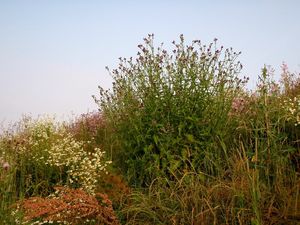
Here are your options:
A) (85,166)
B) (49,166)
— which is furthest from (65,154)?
(49,166)

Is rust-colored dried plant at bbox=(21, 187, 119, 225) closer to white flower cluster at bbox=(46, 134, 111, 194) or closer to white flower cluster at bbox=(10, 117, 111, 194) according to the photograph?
white flower cluster at bbox=(10, 117, 111, 194)

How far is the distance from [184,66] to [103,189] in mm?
2075

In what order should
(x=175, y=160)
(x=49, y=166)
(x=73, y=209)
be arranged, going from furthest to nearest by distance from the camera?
1. (x=49, y=166)
2. (x=175, y=160)
3. (x=73, y=209)

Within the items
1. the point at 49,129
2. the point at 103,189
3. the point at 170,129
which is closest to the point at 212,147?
the point at 170,129

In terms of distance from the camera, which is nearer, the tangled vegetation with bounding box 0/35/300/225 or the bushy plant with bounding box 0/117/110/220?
the tangled vegetation with bounding box 0/35/300/225

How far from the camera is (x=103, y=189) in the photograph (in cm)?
559

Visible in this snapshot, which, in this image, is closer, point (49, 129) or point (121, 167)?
point (121, 167)

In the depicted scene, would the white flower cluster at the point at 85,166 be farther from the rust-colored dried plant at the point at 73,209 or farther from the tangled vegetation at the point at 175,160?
the rust-colored dried plant at the point at 73,209

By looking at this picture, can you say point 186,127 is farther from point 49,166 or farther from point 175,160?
point 49,166

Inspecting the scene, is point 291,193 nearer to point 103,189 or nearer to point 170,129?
point 170,129

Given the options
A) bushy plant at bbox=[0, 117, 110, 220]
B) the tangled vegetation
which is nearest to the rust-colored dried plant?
the tangled vegetation

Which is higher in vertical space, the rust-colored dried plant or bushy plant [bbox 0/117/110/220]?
bushy plant [bbox 0/117/110/220]

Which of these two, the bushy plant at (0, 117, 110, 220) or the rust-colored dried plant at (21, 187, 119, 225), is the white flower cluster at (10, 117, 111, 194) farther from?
the rust-colored dried plant at (21, 187, 119, 225)

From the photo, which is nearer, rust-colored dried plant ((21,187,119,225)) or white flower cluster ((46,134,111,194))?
rust-colored dried plant ((21,187,119,225))
